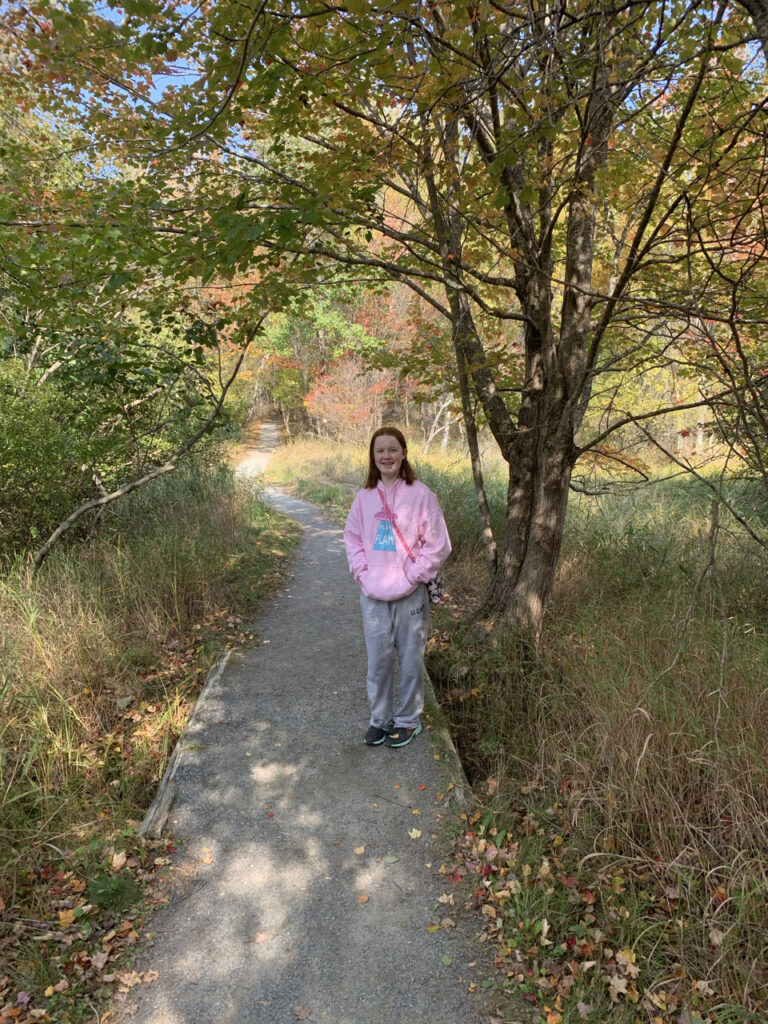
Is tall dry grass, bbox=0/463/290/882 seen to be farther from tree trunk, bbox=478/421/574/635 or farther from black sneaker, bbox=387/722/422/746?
tree trunk, bbox=478/421/574/635

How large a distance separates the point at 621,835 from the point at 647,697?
31.5 inches

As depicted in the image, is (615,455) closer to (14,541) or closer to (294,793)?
(294,793)

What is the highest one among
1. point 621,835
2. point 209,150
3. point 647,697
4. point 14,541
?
point 209,150

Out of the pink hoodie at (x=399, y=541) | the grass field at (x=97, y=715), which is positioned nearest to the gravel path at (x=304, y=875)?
the grass field at (x=97, y=715)

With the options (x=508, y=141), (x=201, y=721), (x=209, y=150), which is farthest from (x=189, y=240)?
(x=201, y=721)

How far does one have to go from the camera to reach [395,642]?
12.6 feet

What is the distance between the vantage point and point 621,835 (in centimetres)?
272

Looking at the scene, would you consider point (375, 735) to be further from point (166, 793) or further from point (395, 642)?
point (166, 793)

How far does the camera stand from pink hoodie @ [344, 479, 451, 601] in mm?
3604

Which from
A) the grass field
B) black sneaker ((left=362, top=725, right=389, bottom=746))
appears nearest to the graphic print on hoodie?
black sneaker ((left=362, top=725, right=389, bottom=746))

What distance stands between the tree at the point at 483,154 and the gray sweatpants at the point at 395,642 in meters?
1.40

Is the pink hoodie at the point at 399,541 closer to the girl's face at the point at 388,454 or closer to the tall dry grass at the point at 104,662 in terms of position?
the girl's face at the point at 388,454

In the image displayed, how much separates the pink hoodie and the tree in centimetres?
132

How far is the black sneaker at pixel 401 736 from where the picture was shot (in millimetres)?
3836
